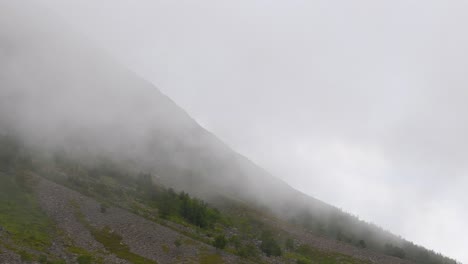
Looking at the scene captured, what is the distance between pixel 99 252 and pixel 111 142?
341 feet

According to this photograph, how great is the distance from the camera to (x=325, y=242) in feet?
354

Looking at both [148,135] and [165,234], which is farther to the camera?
[148,135]

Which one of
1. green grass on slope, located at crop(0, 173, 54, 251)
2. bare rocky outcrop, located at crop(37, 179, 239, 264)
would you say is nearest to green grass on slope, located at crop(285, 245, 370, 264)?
bare rocky outcrop, located at crop(37, 179, 239, 264)

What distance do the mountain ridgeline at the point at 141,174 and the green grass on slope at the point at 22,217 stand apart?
3.62ft

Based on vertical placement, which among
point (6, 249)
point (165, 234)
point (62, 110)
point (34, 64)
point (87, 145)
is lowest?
point (6, 249)

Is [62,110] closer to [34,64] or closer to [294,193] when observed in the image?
[34,64]

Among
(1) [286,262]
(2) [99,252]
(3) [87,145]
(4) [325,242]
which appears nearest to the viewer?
(2) [99,252]

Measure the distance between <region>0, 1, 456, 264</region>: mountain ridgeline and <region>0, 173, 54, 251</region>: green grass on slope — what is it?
110cm

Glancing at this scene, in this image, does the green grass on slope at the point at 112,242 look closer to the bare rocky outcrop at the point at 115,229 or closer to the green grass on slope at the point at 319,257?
the bare rocky outcrop at the point at 115,229

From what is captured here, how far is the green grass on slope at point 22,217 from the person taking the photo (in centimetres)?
5950

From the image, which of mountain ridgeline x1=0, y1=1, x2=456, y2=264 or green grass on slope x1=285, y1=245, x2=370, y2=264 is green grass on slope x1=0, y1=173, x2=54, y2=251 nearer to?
mountain ridgeline x1=0, y1=1, x2=456, y2=264

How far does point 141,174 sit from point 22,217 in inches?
2388

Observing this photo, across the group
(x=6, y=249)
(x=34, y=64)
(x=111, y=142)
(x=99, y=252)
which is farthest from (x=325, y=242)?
(x=34, y=64)

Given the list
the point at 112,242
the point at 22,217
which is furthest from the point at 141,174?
the point at 112,242
